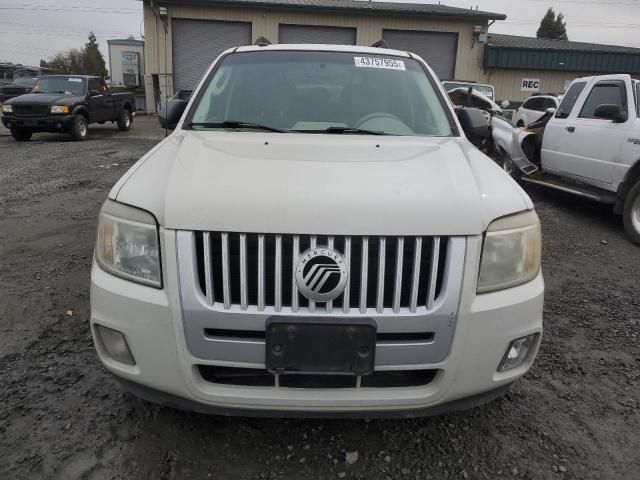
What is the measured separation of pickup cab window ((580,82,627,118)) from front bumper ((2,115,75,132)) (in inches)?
447

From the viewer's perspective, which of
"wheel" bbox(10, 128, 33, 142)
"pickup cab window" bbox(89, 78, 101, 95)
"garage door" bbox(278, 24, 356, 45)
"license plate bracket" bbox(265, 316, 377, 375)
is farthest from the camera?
"garage door" bbox(278, 24, 356, 45)

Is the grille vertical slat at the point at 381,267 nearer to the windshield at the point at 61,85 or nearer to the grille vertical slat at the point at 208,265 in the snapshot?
the grille vertical slat at the point at 208,265

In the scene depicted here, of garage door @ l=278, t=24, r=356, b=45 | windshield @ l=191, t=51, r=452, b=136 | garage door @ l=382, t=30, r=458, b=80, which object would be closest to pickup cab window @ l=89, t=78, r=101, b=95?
garage door @ l=278, t=24, r=356, b=45

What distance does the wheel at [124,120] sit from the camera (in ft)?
51.5

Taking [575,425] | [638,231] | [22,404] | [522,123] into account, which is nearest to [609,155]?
[638,231]

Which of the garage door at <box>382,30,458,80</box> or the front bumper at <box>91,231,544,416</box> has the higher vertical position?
the garage door at <box>382,30,458,80</box>

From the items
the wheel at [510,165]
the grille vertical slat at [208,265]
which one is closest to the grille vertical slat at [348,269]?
the grille vertical slat at [208,265]

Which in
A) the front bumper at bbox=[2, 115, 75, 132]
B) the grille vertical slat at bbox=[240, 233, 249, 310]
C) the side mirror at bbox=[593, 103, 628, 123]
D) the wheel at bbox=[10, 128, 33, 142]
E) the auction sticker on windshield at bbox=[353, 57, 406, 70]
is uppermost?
the auction sticker on windshield at bbox=[353, 57, 406, 70]

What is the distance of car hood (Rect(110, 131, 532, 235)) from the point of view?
1793 millimetres

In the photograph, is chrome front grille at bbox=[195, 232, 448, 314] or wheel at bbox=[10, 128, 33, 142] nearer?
chrome front grille at bbox=[195, 232, 448, 314]

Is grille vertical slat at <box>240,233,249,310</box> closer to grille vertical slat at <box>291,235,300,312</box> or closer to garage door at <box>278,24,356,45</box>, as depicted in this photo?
grille vertical slat at <box>291,235,300,312</box>

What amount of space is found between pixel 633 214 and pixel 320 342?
5.07 metres

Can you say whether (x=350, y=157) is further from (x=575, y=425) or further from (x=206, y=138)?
(x=575, y=425)

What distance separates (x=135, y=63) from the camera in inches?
1200
